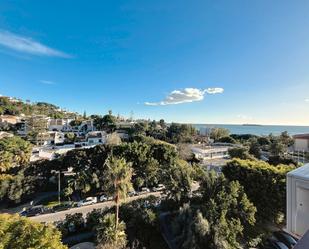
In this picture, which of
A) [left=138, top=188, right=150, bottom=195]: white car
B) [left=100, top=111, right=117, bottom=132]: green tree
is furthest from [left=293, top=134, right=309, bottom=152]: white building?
[left=100, top=111, right=117, bottom=132]: green tree

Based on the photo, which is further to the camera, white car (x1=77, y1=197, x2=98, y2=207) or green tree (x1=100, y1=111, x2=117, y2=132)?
green tree (x1=100, y1=111, x2=117, y2=132)

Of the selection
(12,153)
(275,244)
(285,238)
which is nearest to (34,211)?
(12,153)

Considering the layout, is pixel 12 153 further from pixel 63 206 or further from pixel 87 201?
pixel 87 201

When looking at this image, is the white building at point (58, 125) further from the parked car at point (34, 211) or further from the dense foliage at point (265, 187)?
the dense foliage at point (265, 187)

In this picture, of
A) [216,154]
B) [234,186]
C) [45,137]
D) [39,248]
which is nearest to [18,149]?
[45,137]

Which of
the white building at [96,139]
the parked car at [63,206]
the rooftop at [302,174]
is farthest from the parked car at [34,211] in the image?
the white building at [96,139]

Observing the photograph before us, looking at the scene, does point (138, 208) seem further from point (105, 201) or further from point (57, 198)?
point (57, 198)

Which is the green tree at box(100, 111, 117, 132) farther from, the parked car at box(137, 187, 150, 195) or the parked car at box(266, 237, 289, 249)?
the parked car at box(266, 237, 289, 249)
